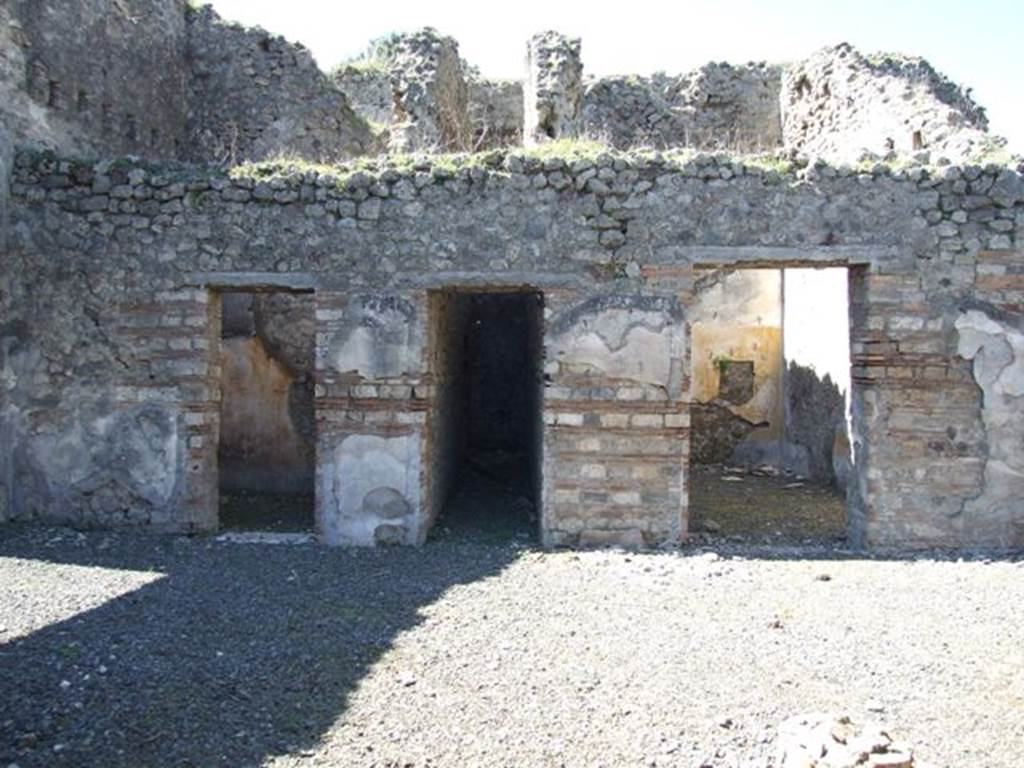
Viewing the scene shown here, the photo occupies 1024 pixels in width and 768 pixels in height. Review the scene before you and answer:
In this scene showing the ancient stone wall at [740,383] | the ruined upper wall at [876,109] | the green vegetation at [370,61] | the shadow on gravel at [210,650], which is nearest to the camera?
the shadow on gravel at [210,650]

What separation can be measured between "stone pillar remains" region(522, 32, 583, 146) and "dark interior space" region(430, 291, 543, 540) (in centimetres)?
224

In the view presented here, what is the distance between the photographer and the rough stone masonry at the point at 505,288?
22.3 feet

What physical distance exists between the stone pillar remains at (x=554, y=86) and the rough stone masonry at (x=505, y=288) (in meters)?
3.89

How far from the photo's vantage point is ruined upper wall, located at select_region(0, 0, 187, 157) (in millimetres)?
7707

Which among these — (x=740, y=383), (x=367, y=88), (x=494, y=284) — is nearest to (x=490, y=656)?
(x=494, y=284)

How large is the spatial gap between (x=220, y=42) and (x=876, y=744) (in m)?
11.0

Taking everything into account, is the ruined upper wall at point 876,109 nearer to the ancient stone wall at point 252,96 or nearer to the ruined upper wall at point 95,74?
the ancient stone wall at point 252,96

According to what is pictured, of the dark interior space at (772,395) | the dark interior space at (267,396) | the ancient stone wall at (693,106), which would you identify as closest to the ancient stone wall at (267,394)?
the dark interior space at (267,396)

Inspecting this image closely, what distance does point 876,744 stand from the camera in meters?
2.96

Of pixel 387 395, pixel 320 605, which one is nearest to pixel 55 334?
pixel 387 395

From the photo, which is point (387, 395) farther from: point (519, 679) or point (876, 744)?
point (876, 744)

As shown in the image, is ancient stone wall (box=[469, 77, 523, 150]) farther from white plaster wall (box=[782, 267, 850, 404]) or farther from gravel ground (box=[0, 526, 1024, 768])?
gravel ground (box=[0, 526, 1024, 768])

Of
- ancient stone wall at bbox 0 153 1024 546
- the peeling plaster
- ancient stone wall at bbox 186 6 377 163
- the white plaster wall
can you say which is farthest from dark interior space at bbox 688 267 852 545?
ancient stone wall at bbox 186 6 377 163

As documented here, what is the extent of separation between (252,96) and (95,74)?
2419 millimetres
